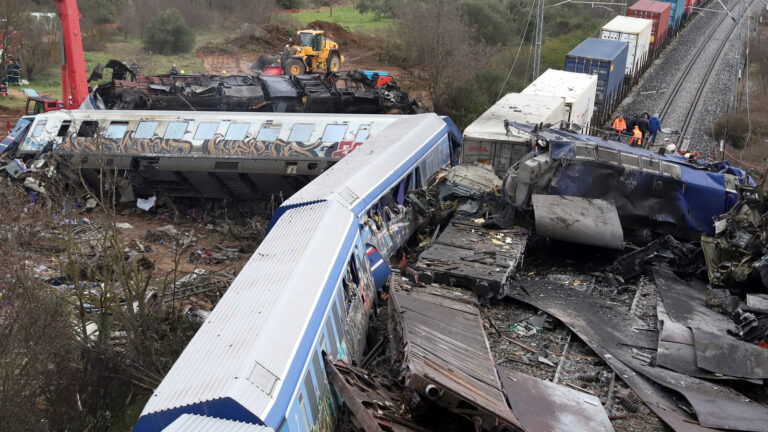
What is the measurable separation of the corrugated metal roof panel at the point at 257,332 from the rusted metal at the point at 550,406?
258cm

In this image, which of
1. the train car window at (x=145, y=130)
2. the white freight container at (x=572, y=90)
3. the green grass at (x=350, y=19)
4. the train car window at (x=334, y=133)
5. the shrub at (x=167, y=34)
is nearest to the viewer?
the train car window at (x=334, y=133)

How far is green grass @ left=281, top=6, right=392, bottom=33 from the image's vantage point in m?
52.0

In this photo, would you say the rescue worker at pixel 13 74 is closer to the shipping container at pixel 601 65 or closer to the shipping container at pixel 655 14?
the shipping container at pixel 601 65

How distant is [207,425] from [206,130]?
14104 mm

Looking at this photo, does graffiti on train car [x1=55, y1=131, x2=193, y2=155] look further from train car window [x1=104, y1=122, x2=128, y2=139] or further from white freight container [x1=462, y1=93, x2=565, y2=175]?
white freight container [x1=462, y1=93, x2=565, y2=175]

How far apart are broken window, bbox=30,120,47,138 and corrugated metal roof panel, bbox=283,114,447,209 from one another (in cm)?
983

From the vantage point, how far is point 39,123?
20.5 metres

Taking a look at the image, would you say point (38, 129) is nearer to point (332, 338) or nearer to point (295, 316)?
point (332, 338)

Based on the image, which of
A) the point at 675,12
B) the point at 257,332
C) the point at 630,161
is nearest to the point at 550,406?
the point at 257,332

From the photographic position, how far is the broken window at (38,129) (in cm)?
2028

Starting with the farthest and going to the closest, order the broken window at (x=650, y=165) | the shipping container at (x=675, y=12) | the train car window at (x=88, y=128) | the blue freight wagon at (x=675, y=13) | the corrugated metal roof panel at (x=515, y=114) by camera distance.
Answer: the blue freight wagon at (x=675, y=13) → the shipping container at (x=675, y=12) → the train car window at (x=88, y=128) → the corrugated metal roof panel at (x=515, y=114) → the broken window at (x=650, y=165)

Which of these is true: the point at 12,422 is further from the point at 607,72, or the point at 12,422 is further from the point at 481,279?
the point at 607,72

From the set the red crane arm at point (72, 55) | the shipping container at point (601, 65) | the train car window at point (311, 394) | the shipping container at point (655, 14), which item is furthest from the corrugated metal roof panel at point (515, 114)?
the shipping container at point (655, 14)

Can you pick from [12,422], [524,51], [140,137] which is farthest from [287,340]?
[524,51]
